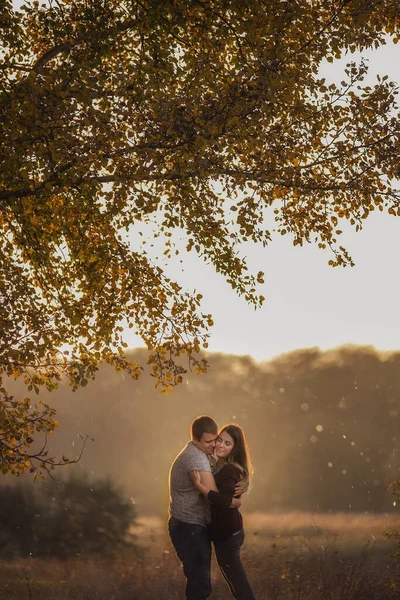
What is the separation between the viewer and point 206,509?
667cm

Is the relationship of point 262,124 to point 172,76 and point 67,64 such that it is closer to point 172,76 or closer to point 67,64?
point 172,76

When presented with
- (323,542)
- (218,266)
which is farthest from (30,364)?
(323,542)

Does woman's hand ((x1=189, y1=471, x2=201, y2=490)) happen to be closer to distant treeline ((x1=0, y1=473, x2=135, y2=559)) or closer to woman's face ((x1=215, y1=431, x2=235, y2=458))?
woman's face ((x1=215, y1=431, x2=235, y2=458))

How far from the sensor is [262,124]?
7.40m

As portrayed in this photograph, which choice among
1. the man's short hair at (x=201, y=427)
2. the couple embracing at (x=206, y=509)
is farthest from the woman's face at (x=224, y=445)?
the man's short hair at (x=201, y=427)

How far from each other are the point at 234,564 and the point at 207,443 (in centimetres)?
108

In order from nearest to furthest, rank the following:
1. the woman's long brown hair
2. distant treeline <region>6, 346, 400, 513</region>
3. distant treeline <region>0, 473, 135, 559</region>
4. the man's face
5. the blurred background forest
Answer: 1. the man's face
2. the woman's long brown hair
3. the blurred background forest
4. distant treeline <region>0, 473, 135, 559</region>
5. distant treeline <region>6, 346, 400, 513</region>

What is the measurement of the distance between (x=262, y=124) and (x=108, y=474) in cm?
1212

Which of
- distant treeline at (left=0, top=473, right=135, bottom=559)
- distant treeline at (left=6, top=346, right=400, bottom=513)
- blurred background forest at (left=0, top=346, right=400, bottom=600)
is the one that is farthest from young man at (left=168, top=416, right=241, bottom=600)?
distant treeline at (left=6, top=346, right=400, bottom=513)

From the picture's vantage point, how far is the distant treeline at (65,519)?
15758 millimetres

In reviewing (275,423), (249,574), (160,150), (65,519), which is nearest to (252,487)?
(275,423)

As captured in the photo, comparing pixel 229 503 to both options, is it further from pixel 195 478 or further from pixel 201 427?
pixel 201 427

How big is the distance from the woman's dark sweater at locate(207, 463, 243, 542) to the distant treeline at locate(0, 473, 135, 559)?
29.8 ft

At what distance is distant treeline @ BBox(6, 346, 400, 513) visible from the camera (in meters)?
20.6
